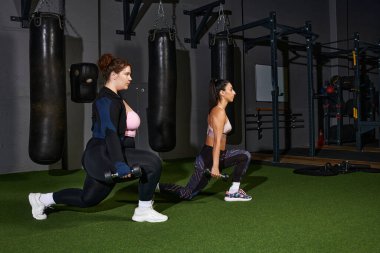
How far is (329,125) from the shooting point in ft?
25.9

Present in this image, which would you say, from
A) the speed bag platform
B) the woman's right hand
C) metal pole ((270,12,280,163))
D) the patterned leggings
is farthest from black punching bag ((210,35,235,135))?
the woman's right hand

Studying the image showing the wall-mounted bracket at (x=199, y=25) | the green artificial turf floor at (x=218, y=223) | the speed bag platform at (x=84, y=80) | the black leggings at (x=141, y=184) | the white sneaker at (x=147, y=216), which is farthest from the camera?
the wall-mounted bracket at (x=199, y=25)

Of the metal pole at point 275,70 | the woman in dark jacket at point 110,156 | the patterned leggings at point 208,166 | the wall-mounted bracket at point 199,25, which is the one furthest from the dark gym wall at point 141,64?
the woman in dark jacket at point 110,156

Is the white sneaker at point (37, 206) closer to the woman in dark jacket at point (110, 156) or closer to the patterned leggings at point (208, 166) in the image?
the woman in dark jacket at point (110, 156)

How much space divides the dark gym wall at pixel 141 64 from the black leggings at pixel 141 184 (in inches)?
117

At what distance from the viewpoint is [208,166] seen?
9.88ft

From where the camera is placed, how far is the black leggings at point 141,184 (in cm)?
230

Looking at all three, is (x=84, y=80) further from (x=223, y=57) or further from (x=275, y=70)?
(x=275, y=70)

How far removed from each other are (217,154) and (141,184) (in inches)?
28.2

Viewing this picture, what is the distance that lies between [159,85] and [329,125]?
4753 millimetres

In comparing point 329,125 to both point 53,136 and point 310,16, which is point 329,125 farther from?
point 53,136

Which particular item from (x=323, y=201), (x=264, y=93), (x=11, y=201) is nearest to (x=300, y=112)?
(x=264, y=93)

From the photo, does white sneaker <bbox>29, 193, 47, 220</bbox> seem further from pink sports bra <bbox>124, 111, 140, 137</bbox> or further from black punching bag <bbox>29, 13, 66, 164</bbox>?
black punching bag <bbox>29, 13, 66, 164</bbox>

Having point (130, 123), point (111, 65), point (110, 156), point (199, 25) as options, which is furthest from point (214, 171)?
point (199, 25)
